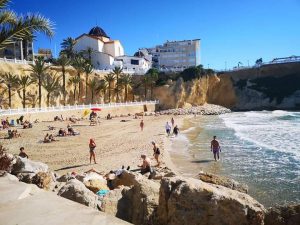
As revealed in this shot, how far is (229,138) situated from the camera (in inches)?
1133

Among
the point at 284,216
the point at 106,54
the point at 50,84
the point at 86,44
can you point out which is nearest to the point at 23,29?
the point at 284,216

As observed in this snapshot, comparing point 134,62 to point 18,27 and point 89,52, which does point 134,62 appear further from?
point 18,27

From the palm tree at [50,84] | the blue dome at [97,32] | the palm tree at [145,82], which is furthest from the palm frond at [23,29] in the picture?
the blue dome at [97,32]

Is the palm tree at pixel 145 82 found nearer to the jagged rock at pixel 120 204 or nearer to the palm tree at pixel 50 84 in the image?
the palm tree at pixel 50 84

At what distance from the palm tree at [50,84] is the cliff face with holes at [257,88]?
36.6 metres

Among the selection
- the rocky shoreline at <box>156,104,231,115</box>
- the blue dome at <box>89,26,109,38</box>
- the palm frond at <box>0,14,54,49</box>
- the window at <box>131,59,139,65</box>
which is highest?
the blue dome at <box>89,26,109,38</box>

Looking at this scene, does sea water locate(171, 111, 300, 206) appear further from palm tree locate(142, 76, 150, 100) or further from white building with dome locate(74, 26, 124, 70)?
white building with dome locate(74, 26, 124, 70)

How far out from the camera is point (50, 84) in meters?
49.3

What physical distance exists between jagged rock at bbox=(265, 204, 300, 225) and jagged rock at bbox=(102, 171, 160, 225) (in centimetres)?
210

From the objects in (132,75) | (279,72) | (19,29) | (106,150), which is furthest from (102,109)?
(279,72)

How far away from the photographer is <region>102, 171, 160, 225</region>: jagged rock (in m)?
6.58

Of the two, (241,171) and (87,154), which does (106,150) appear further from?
(241,171)

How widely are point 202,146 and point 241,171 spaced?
323 inches

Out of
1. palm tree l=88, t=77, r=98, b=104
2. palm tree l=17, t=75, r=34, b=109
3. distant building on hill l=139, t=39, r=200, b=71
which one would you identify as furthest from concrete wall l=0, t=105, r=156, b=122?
distant building on hill l=139, t=39, r=200, b=71
